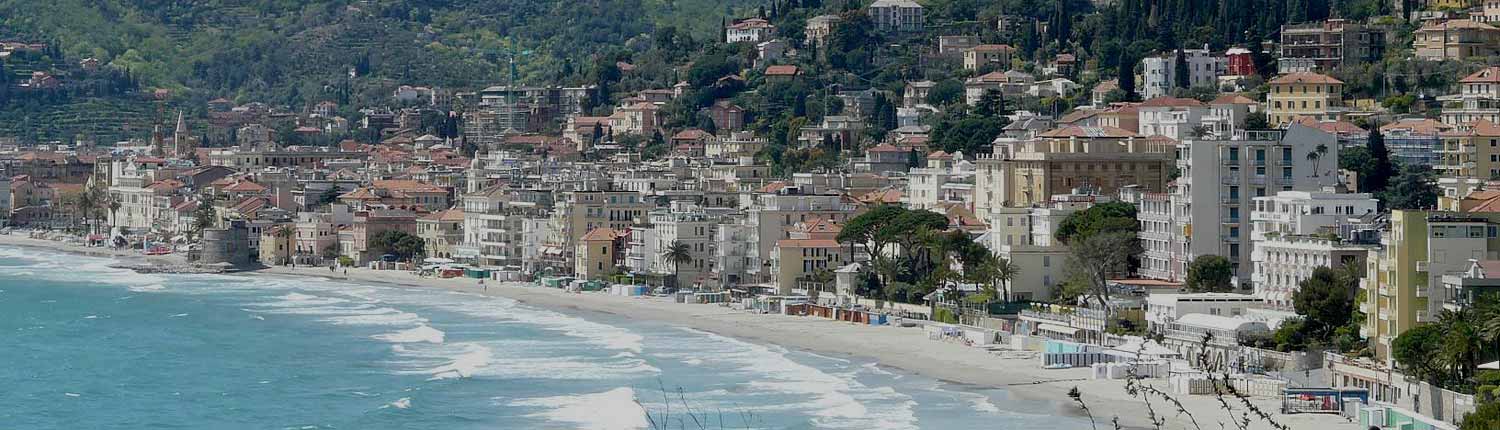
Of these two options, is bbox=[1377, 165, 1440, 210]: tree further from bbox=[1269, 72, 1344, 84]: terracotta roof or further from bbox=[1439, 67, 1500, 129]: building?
bbox=[1269, 72, 1344, 84]: terracotta roof

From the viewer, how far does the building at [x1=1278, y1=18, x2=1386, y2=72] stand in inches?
3600

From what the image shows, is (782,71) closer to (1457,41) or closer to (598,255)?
(598,255)

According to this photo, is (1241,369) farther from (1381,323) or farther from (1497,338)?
(1497,338)

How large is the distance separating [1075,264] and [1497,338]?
21.9 metres

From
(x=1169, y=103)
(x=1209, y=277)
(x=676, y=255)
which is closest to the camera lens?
(x=1209, y=277)

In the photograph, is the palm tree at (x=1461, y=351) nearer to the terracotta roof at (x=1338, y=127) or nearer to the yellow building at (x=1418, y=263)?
the yellow building at (x=1418, y=263)

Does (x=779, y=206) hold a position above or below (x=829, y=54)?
below

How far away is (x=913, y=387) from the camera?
51000 mm

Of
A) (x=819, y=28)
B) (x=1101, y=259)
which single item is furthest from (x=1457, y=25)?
(x=819, y=28)

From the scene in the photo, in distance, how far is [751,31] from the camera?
141 m

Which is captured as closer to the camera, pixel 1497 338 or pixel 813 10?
pixel 1497 338

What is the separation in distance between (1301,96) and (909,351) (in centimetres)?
3038

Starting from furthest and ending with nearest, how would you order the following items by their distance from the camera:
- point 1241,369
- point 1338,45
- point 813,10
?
point 813,10 < point 1338,45 < point 1241,369

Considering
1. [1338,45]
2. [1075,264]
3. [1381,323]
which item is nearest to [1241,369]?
[1381,323]
